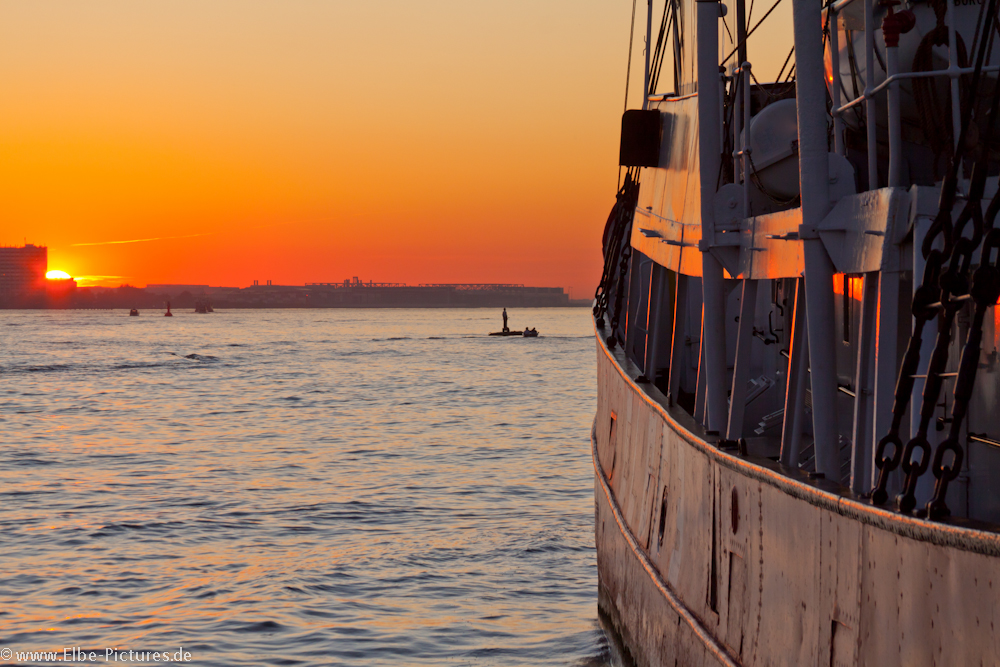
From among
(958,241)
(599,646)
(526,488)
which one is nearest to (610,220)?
(526,488)

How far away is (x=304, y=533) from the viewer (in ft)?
56.4

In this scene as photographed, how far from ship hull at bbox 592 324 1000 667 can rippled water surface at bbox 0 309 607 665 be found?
8.93 ft

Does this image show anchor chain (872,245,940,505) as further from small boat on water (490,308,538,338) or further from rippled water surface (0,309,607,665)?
small boat on water (490,308,538,338)

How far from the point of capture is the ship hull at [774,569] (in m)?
3.40

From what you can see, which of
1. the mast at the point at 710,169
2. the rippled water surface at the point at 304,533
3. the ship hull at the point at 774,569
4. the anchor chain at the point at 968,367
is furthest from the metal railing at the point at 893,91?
the rippled water surface at the point at 304,533

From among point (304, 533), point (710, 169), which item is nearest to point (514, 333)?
point (304, 533)

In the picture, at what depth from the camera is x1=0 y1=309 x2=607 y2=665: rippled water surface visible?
11.5 m

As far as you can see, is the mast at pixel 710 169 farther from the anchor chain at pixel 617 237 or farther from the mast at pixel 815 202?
the anchor chain at pixel 617 237

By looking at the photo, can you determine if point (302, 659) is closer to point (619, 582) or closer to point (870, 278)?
point (619, 582)

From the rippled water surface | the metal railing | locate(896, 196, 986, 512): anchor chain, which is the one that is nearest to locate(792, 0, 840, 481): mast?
the metal railing

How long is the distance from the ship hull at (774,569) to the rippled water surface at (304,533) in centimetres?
272

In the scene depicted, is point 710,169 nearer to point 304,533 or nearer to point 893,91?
point 893,91

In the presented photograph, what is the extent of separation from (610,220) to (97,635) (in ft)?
34.8

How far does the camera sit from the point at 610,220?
17906mm
